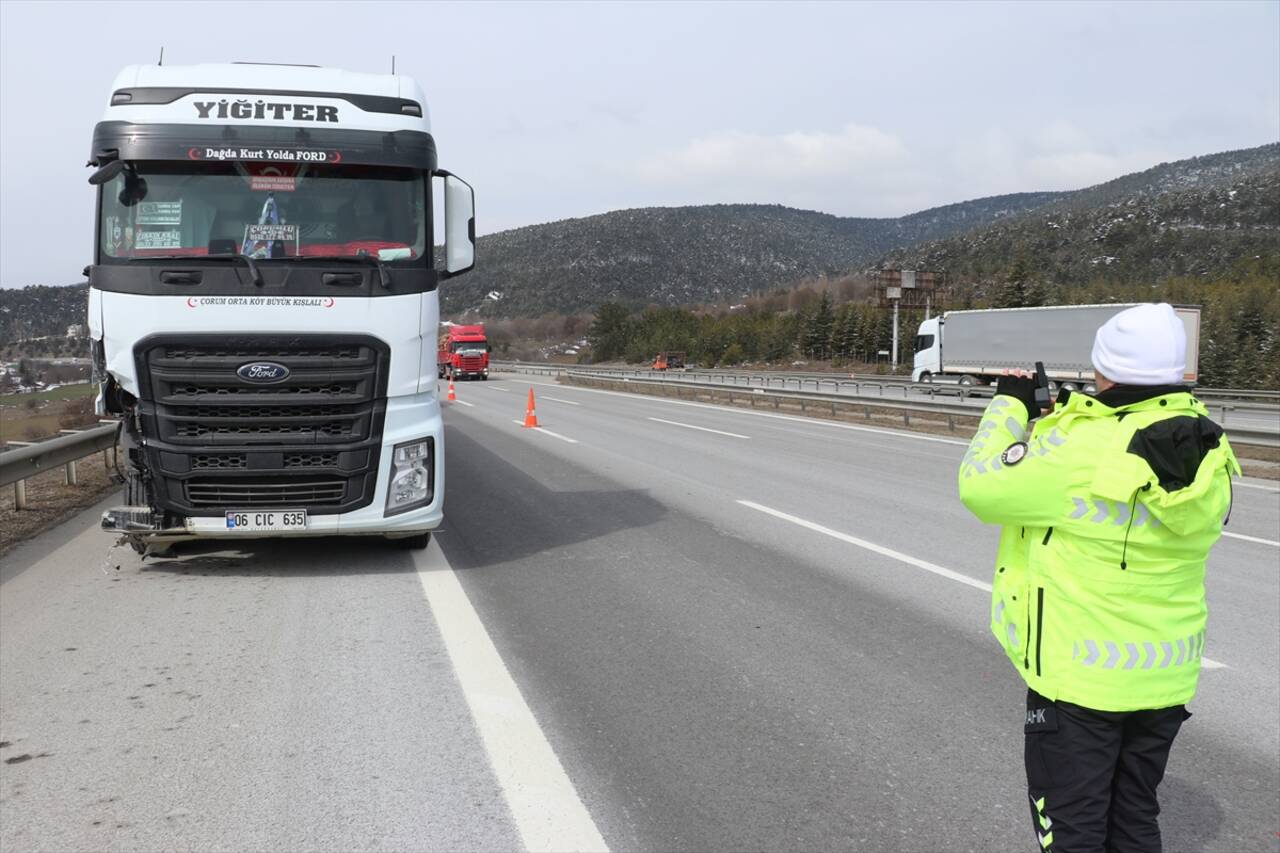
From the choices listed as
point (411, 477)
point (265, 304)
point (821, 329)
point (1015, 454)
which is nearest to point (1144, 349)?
point (1015, 454)

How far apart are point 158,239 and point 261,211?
730mm

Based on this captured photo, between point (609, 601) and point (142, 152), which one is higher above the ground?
point (142, 152)

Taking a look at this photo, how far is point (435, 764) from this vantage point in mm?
3902

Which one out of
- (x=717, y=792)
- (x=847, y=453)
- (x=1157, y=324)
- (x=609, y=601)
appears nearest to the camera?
(x=1157, y=324)

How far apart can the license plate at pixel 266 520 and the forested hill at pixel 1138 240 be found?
121m

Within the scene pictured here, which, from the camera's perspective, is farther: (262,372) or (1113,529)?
(262,372)

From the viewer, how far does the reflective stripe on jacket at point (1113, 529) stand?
2.33 m

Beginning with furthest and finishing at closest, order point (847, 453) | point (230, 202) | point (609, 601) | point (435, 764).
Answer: point (847, 453) → point (230, 202) → point (609, 601) → point (435, 764)

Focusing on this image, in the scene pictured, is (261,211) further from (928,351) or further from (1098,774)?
(928,351)

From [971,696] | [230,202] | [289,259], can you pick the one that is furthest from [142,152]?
[971,696]

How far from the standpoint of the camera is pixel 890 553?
27.0 feet

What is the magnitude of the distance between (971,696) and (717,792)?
1.73 metres

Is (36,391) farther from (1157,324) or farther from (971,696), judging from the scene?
(1157,324)

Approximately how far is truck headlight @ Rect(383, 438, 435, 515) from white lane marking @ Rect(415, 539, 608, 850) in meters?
1.12
